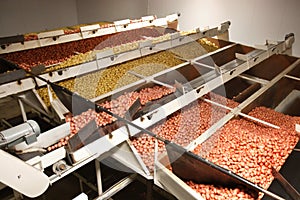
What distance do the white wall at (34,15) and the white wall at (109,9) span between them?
185 millimetres

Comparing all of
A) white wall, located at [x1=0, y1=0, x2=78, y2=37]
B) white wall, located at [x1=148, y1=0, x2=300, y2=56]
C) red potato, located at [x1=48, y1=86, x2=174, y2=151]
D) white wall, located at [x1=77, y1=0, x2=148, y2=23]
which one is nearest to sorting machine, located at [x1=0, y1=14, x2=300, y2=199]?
red potato, located at [x1=48, y1=86, x2=174, y2=151]

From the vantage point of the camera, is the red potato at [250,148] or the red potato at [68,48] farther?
the red potato at [68,48]

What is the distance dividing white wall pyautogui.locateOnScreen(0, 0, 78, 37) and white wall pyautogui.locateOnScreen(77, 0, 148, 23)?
0.19 metres


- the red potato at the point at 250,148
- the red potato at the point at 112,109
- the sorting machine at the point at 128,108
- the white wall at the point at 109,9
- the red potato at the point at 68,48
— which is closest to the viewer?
the sorting machine at the point at 128,108

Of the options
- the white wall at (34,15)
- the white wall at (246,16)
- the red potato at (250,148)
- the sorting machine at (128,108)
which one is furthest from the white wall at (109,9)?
the red potato at (250,148)

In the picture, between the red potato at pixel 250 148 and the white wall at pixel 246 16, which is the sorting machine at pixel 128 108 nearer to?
the red potato at pixel 250 148

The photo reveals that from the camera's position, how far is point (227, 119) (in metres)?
1.84

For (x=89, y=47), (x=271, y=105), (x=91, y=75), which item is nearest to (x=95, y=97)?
(x=91, y=75)

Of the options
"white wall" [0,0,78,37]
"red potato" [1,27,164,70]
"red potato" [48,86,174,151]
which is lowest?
"red potato" [48,86,174,151]

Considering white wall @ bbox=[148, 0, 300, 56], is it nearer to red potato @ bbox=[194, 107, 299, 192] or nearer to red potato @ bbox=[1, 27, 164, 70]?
red potato @ bbox=[1, 27, 164, 70]

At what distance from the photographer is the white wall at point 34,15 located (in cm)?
415

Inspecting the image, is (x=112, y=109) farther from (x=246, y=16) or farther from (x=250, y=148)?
(x=246, y=16)

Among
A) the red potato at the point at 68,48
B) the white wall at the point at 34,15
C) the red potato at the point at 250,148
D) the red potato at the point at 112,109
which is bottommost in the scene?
the red potato at the point at 250,148

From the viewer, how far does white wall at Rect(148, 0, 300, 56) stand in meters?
3.15
